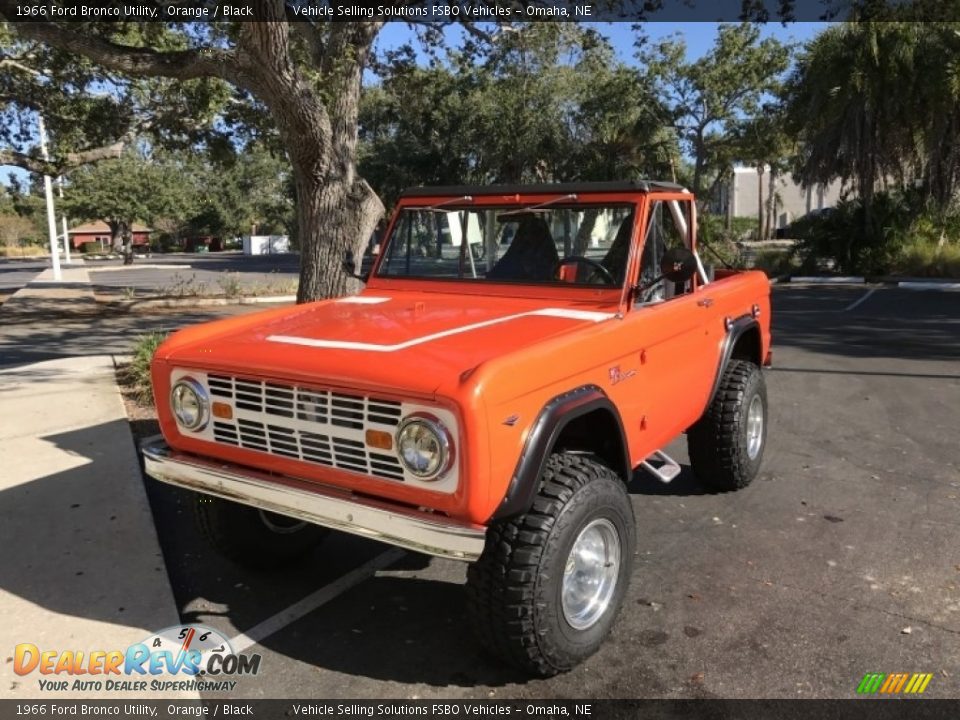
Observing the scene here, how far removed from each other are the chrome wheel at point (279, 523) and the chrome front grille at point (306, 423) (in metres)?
0.67

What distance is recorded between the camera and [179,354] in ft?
10.8

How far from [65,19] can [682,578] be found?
25.2ft

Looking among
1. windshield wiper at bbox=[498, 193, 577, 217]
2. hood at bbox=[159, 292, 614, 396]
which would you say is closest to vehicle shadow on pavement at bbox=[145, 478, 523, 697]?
hood at bbox=[159, 292, 614, 396]

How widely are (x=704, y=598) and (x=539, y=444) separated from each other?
1.41 m

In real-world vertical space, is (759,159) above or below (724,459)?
above

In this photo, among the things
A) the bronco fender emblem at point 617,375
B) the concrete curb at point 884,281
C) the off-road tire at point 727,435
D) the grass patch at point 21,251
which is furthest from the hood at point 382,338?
the grass patch at point 21,251

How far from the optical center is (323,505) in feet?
9.10

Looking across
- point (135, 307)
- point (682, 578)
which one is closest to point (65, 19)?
point (682, 578)

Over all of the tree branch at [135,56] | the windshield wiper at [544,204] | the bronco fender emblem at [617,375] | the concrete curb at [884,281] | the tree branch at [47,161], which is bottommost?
the concrete curb at [884,281]

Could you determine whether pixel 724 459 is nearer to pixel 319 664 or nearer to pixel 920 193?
pixel 319 664

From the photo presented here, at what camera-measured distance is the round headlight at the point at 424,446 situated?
8.38 ft

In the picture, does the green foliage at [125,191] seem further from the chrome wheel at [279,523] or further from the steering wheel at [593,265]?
the steering wheel at [593,265]

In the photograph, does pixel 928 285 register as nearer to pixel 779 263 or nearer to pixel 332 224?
pixel 779 263

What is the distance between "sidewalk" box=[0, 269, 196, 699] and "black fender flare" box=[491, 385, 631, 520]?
4.94 feet
